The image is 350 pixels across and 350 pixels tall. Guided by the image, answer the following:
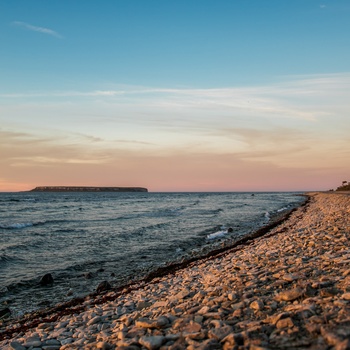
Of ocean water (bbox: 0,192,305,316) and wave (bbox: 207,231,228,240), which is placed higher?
wave (bbox: 207,231,228,240)

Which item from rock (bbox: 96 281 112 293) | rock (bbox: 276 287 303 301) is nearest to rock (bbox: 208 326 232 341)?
rock (bbox: 276 287 303 301)

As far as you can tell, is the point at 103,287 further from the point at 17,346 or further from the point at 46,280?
the point at 17,346

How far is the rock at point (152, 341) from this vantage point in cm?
607

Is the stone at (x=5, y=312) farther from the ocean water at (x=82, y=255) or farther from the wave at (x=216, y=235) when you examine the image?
the wave at (x=216, y=235)

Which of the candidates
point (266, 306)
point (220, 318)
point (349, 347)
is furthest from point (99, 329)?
point (349, 347)

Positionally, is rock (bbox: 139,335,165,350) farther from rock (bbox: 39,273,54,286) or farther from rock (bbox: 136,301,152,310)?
rock (bbox: 39,273,54,286)

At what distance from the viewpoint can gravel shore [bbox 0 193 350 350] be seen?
5609 mm

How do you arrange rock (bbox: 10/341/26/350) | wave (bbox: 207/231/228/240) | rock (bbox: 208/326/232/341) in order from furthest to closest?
wave (bbox: 207/231/228/240) → rock (bbox: 10/341/26/350) → rock (bbox: 208/326/232/341)

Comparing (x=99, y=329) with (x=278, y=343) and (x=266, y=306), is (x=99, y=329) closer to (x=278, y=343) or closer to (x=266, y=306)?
(x=266, y=306)

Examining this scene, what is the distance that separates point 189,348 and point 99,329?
3.32 m

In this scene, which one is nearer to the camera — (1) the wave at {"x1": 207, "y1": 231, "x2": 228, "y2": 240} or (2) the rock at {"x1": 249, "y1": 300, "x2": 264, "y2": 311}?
(2) the rock at {"x1": 249, "y1": 300, "x2": 264, "y2": 311}

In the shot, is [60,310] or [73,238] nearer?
[60,310]

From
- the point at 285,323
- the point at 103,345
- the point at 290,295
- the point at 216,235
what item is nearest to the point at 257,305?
the point at 290,295

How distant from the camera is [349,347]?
15.6ft
